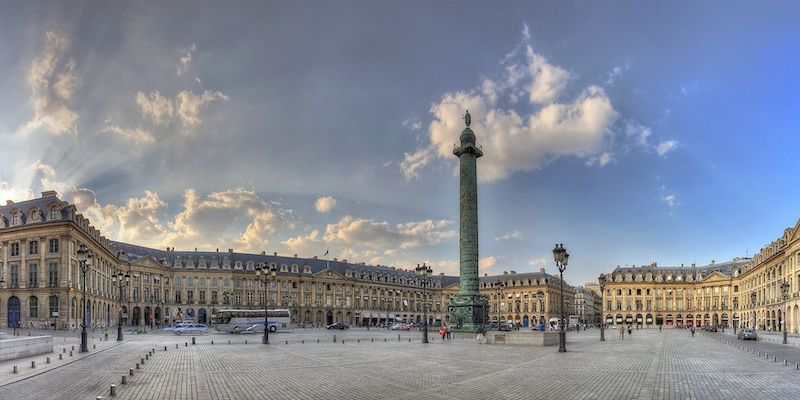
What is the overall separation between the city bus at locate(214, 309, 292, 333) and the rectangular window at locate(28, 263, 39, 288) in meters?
21.9

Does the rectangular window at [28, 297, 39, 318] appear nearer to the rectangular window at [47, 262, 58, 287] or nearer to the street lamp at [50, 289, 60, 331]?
the street lamp at [50, 289, 60, 331]

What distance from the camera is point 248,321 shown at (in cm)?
7138

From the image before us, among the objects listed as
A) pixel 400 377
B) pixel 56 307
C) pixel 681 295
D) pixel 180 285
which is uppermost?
pixel 400 377

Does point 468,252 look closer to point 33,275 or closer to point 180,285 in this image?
point 33,275

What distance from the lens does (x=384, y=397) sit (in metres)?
15.4

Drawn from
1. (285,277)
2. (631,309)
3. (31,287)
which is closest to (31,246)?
(31,287)

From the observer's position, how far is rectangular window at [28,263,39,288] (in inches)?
2616

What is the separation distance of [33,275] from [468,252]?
52.9 meters

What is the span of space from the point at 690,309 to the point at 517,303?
42.2 m

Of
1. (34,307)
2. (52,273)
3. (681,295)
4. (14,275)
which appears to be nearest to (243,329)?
(52,273)

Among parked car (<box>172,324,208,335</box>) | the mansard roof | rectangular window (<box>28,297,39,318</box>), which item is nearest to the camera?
parked car (<box>172,324,208,335</box>)

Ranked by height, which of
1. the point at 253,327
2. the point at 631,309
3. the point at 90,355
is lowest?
the point at 631,309

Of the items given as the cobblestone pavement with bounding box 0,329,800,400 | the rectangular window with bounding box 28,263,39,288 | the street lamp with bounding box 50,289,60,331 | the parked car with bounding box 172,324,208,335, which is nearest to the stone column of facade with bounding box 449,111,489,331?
the parked car with bounding box 172,324,208,335

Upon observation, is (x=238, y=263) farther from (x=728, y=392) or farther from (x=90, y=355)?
(x=728, y=392)
